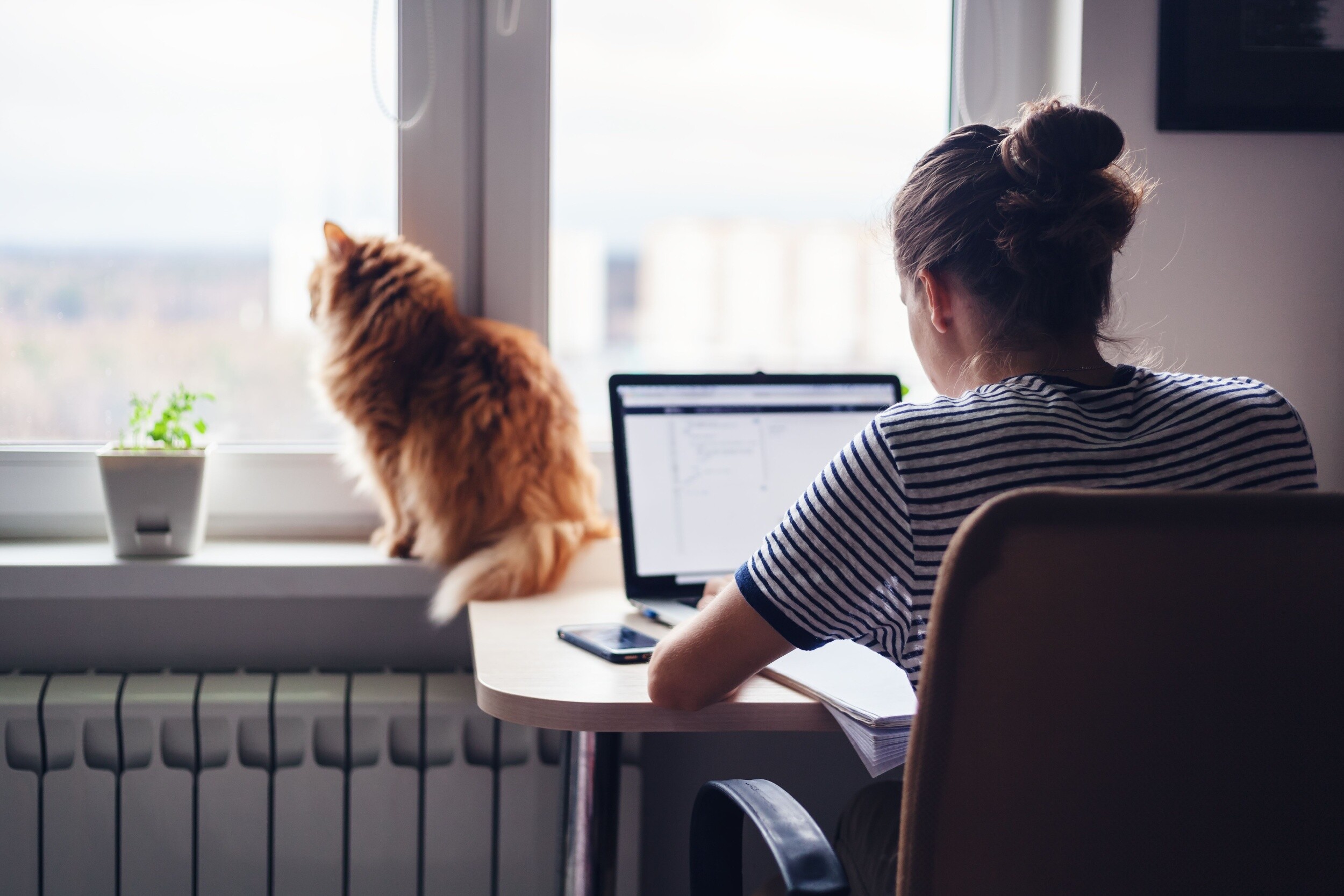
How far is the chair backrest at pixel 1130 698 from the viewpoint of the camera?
574 millimetres

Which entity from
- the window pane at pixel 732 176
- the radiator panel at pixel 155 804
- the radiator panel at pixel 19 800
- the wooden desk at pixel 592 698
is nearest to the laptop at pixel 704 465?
the wooden desk at pixel 592 698

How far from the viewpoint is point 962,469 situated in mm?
748

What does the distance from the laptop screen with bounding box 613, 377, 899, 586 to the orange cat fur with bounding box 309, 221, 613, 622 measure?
146mm

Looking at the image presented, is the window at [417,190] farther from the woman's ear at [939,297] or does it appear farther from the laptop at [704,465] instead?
the woman's ear at [939,297]

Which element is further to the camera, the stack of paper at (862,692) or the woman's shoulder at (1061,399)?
the stack of paper at (862,692)

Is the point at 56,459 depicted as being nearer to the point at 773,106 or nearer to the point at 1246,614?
the point at 773,106

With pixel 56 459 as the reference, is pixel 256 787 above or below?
below

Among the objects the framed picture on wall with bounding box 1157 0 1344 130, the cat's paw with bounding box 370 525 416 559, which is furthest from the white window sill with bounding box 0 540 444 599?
the framed picture on wall with bounding box 1157 0 1344 130

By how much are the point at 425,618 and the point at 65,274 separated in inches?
30.0

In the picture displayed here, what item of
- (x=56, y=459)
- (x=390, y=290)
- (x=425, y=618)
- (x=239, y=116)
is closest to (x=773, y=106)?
(x=390, y=290)

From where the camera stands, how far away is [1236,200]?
153 cm

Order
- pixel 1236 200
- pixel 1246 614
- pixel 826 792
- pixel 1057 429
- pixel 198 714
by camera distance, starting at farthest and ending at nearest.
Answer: pixel 826 792 → pixel 1236 200 → pixel 198 714 → pixel 1057 429 → pixel 1246 614

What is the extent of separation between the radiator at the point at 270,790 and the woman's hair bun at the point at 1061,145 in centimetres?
95

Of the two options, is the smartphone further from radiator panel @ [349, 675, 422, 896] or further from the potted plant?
the potted plant
